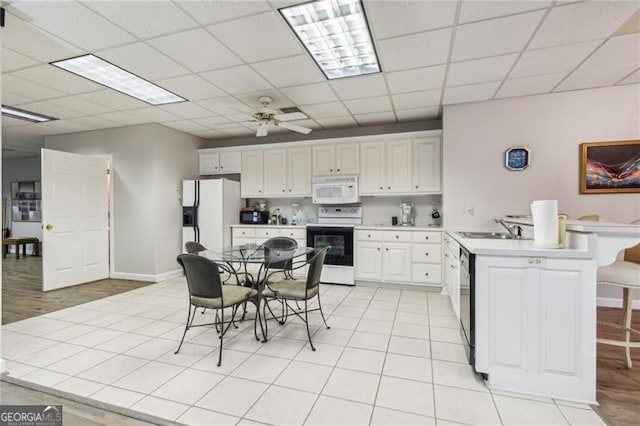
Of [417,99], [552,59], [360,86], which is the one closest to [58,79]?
[360,86]

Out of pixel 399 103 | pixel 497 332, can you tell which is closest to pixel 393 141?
pixel 399 103

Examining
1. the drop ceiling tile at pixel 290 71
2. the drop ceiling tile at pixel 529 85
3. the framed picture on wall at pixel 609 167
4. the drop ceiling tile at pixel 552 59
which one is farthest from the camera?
the framed picture on wall at pixel 609 167

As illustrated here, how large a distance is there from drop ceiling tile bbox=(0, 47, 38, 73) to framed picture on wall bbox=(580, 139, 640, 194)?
6.18 metres

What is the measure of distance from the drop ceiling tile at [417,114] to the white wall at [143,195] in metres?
3.96

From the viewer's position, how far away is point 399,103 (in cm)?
405

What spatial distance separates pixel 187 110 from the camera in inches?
169

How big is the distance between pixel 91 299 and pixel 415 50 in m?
4.96

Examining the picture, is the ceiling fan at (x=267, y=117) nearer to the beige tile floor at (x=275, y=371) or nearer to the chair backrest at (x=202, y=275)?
→ the chair backrest at (x=202, y=275)

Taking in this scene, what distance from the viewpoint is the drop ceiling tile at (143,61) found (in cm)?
268

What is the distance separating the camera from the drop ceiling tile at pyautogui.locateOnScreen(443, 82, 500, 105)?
351 cm

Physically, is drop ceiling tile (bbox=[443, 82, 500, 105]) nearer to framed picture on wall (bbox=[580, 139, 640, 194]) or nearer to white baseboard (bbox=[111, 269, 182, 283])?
framed picture on wall (bbox=[580, 139, 640, 194])

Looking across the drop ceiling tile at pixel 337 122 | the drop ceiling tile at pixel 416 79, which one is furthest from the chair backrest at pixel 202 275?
the drop ceiling tile at pixel 337 122

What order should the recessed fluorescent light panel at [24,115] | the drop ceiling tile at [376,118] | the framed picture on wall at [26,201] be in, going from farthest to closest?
the framed picture on wall at [26,201], the drop ceiling tile at [376,118], the recessed fluorescent light panel at [24,115]

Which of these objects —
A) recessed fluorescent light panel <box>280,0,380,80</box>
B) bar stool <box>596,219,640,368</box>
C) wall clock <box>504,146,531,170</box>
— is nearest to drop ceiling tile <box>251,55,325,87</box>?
recessed fluorescent light panel <box>280,0,380,80</box>
